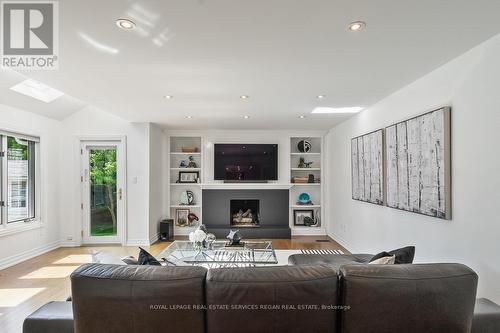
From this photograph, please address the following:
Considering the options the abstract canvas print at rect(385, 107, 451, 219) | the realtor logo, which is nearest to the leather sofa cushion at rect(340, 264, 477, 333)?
the abstract canvas print at rect(385, 107, 451, 219)

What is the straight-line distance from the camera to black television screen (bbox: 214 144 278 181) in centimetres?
629

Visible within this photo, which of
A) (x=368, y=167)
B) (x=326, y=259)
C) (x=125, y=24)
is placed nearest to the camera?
(x=125, y=24)

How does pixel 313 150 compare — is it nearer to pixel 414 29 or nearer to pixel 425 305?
pixel 414 29

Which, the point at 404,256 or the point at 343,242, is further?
the point at 343,242

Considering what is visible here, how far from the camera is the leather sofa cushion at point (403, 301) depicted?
4.99 feet

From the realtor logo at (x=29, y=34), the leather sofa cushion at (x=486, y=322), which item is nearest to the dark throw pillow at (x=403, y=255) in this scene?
the leather sofa cushion at (x=486, y=322)

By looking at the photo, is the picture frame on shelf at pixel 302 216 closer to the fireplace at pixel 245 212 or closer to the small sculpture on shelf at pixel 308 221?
the small sculpture on shelf at pixel 308 221

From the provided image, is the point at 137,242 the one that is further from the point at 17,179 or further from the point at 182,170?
the point at 17,179

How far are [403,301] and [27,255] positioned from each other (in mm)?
5523

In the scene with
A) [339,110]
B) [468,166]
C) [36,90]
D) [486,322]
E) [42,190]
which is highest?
[36,90]

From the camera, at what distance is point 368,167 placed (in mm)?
4094

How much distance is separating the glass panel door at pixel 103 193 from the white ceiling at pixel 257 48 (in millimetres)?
2007

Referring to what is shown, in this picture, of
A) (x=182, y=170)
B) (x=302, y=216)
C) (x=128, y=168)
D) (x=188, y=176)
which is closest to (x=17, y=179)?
(x=128, y=168)

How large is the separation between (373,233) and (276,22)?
3299 mm
